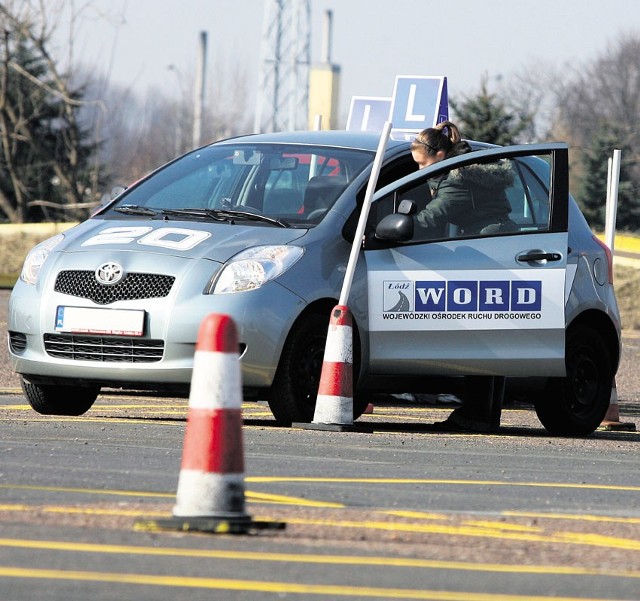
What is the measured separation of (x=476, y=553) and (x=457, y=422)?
5.58 metres

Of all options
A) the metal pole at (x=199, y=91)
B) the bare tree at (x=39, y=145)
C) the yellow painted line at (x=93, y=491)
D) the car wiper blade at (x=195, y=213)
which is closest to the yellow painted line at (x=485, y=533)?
the yellow painted line at (x=93, y=491)

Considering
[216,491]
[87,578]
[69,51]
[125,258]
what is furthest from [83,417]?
[69,51]

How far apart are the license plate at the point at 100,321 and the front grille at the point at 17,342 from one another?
0.38 m

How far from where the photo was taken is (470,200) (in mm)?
10453

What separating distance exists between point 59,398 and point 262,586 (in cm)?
612

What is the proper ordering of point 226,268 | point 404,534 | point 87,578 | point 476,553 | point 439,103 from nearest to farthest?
point 87,578 < point 476,553 < point 404,534 < point 226,268 < point 439,103

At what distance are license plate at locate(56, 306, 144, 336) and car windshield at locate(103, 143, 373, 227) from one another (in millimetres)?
861

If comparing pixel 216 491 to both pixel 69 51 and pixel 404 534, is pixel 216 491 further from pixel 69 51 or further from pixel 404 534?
pixel 69 51

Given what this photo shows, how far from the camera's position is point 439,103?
15234 millimetres

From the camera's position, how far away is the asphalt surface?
14.9 feet

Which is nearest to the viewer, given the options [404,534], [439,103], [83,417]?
[404,534]

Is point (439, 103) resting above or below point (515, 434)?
above

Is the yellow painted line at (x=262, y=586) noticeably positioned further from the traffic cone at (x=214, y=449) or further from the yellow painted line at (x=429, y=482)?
the yellow painted line at (x=429, y=482)

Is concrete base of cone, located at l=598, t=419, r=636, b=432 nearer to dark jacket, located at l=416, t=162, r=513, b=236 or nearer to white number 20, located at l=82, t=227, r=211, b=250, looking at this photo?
dark jacket, located at l=416, t=162, r=513, b=236
